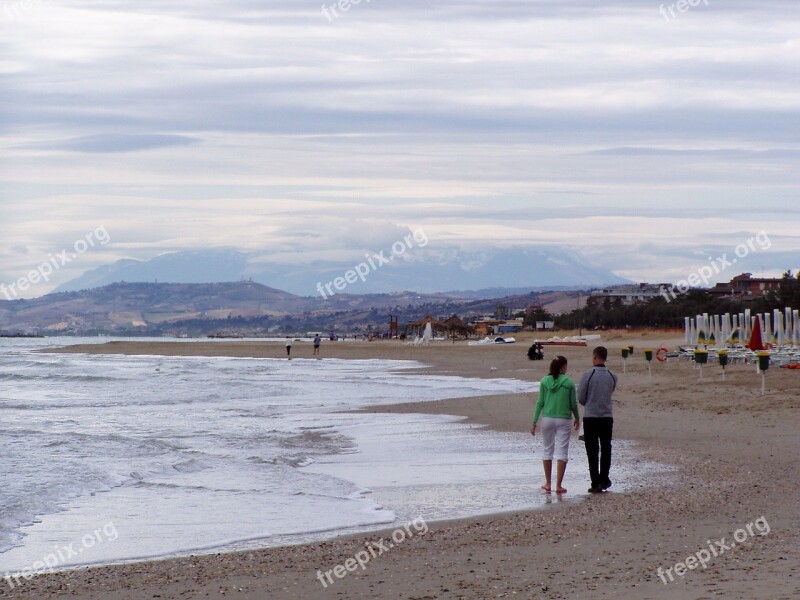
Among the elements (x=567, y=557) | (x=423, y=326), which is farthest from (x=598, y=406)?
(x=423, y=326)

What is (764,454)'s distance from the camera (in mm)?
13211

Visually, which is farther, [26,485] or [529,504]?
[26,485]

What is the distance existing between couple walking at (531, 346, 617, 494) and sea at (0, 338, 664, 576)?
0.48 metres

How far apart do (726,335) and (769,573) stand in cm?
4004

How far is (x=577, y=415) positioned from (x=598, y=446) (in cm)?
38

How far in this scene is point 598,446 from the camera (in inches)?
444

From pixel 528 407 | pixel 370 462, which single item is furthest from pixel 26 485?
pixel 528 407

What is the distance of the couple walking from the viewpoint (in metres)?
11.2

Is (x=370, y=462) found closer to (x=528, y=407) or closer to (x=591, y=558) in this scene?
(x=591, y=558)

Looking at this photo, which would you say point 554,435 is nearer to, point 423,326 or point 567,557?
point 567,557

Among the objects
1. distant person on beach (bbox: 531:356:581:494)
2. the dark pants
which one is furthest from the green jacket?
the dark pants

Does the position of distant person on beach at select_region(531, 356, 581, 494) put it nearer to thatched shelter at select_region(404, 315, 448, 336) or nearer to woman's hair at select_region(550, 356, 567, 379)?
woman's hair at select_region(550, 356, 567, 379)

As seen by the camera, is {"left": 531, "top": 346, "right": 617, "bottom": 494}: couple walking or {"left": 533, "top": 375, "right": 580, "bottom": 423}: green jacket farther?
{"left": 533, "top": 375, "right": 580, "bottom": 423}: green jacket

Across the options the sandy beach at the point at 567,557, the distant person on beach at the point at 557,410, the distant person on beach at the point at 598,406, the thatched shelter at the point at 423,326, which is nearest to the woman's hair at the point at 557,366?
the distant person on beach at the point at 557,410
